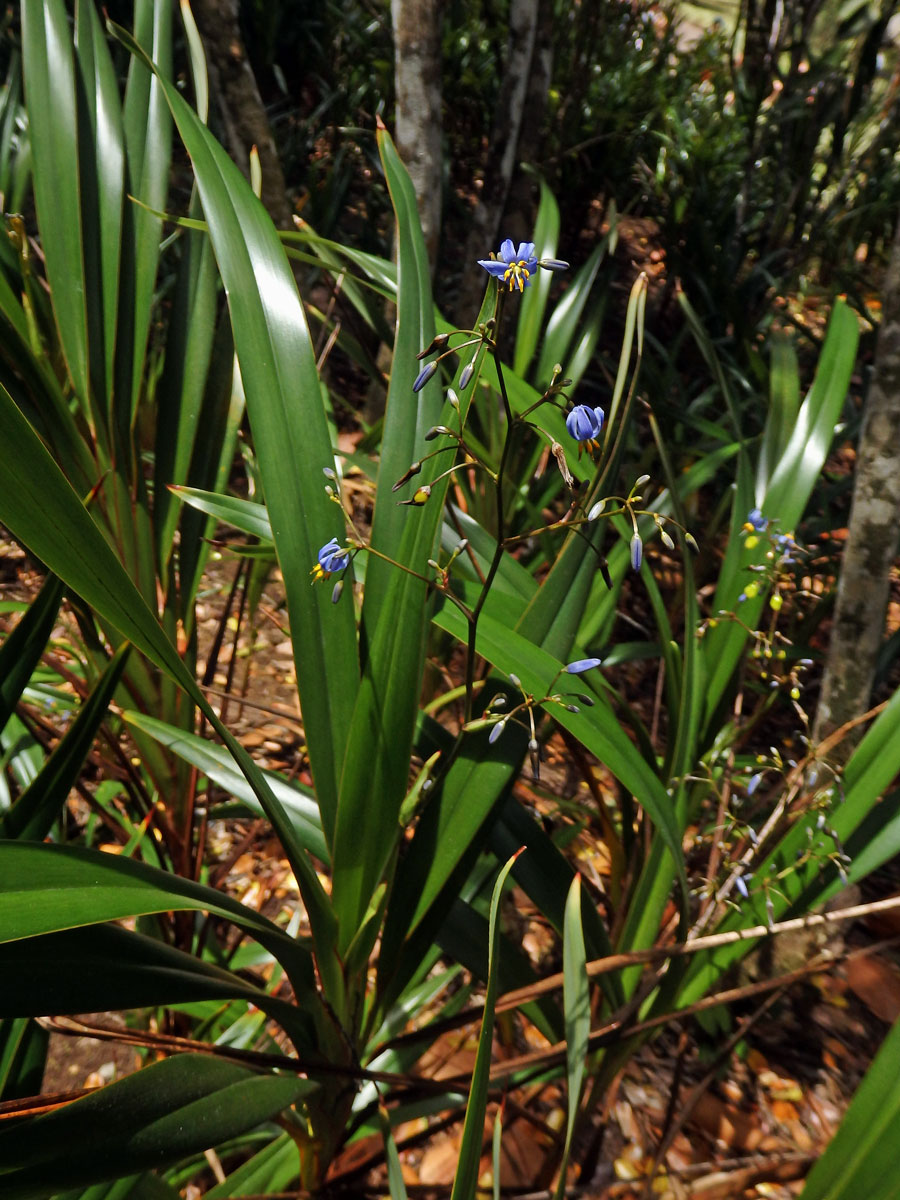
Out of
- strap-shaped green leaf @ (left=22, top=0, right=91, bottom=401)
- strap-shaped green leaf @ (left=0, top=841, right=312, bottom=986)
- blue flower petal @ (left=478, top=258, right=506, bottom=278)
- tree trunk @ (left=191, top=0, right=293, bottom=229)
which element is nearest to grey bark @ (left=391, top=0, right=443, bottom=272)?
tree trunk @ (left=191, top=0, right=293, bottom=229)

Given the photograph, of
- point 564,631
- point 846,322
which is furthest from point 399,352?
point 846,322

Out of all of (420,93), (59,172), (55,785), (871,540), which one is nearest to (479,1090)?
(55,785)

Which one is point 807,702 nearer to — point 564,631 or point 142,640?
point 564,631

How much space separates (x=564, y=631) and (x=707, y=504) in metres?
1.93

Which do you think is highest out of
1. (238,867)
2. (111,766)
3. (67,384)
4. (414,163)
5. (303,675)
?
(414,163)

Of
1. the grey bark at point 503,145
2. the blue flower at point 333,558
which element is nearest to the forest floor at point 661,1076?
the blue flower at point 333,558

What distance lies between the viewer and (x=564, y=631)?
Answer: 662 millimetres

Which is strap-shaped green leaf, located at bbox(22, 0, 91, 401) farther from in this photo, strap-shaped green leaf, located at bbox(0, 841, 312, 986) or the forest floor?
strap-shaped green leaf, located at bbox(0, 841, 312, 986)

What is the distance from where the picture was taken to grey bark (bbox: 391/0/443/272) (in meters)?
1.32

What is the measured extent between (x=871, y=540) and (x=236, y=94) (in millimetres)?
1191

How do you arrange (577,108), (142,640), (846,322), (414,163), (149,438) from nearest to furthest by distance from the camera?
1. (142,640)
2. (846,322)
3. (414,163)
4. (149,438)
5. (577,108)

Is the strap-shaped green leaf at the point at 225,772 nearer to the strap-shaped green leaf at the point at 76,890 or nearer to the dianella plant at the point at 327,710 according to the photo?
the dianella plant at the point at 327,710

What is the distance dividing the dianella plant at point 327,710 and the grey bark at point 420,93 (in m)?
0.44

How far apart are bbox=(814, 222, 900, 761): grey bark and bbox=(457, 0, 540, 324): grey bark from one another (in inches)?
37.0
